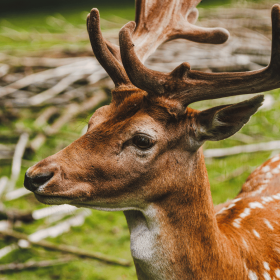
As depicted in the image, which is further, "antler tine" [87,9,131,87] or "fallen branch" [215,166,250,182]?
"fallen branch" [215,166,250,182]

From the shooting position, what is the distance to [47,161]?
1.81 m

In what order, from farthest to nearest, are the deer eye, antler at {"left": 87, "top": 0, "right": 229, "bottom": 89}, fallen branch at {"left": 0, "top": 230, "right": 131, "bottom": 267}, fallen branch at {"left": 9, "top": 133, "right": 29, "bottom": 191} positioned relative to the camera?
fallen branch at {"left": 9, "top": 133, "right": 29, "bottom": 191} < fallen branch at {"left": 0, "top": 230, "right": 131, "bottom": 267} < antler at {"left": 87, "top": 0, "right": 229, "bottom": 89} < the deer eye

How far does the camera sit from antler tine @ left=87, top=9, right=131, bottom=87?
2021 mm

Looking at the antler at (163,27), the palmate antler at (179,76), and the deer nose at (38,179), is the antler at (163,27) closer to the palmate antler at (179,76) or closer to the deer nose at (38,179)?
the palmate antler at (179,76)

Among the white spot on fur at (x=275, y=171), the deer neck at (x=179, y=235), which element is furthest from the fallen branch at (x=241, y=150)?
the deer neck at (x=179, y=235)

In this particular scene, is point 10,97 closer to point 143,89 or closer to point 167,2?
point 167,2

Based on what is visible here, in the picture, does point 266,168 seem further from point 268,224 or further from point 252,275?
point 252,275

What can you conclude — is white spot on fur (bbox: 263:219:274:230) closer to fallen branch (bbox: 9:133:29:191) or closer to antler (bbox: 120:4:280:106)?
antler (bbox: 120:4:280:106)

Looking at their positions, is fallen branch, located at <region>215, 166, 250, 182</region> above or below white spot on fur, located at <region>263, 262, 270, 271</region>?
below

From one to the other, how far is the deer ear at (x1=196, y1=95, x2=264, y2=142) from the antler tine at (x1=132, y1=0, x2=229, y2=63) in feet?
2.83

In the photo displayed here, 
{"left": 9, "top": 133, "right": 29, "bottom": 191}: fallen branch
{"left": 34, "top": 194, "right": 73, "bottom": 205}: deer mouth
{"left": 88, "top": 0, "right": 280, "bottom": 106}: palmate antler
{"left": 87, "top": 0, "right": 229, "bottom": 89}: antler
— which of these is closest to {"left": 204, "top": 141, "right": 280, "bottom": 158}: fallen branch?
{"left": 9, "top": 133, "right": 29, "bottom": 191}: fallen branch

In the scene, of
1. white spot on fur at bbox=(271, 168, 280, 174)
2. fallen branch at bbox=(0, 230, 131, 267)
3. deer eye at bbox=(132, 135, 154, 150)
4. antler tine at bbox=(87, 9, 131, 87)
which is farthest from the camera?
fallen branch at bbox=(0, 230, 131, 267)

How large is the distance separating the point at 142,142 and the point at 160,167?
169 mm

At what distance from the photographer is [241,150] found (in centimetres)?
553
